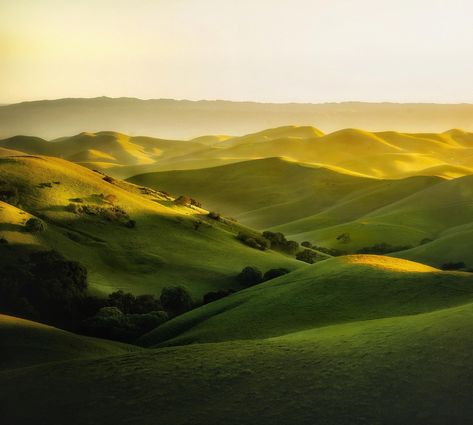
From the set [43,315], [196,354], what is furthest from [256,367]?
[43,315]

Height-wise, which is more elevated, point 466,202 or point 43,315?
point 466,202

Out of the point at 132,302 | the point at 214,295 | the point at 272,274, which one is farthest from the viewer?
the point at 272,274

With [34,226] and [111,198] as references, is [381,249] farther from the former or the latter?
[34,226]

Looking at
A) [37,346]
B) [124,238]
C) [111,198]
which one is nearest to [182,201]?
[111,198]

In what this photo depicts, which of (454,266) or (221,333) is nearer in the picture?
(221,333)

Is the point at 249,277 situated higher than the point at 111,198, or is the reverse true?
the point at 111,198

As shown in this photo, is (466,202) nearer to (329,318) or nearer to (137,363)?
(329,318)

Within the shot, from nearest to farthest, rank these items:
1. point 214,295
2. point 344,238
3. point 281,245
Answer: point 214,295
point 281,245
point 344,238

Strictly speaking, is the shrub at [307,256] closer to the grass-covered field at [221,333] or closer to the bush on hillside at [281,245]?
the bush on hillside at [281,245]
